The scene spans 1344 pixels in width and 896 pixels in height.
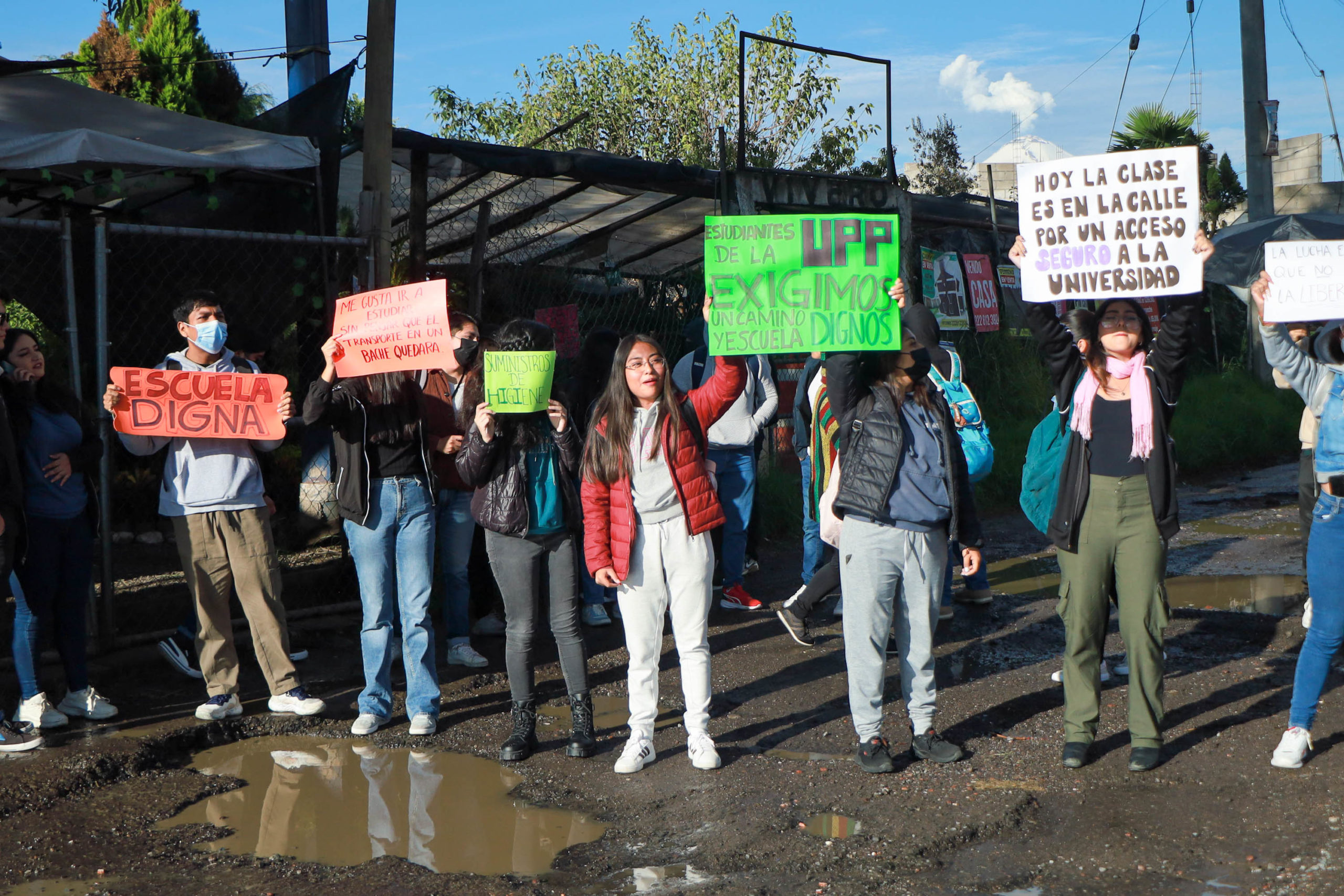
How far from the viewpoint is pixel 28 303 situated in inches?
311

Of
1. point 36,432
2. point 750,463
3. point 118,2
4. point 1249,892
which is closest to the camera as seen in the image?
point 1249,892

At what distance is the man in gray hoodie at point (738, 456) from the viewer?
7.11 m

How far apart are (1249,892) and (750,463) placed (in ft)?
14.3

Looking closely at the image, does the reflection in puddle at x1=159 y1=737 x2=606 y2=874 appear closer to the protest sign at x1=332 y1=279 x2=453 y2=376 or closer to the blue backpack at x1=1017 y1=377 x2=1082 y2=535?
the protest sign at x1=332 y1=279 x2=453 y2=376

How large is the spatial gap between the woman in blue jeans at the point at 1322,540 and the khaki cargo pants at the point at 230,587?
14.0ft

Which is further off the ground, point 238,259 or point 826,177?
point 826,177

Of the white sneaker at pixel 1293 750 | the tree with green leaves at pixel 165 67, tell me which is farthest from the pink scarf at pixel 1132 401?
the tree with green leaves at pixel 165 67

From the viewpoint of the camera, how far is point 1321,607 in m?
4.20

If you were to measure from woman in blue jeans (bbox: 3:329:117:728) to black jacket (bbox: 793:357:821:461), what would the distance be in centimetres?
373

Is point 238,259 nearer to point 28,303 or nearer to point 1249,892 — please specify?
point 28,303

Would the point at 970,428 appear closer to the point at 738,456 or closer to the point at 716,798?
the point at 738,456

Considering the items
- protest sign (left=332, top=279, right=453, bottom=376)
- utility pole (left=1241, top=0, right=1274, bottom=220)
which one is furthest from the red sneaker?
utility pole (left=1241, top=0, right=1274, bottom=220)

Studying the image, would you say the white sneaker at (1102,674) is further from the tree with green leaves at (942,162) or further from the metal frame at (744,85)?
the tree with green leaves at (942,162)

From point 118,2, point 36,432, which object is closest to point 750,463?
point 36,432
